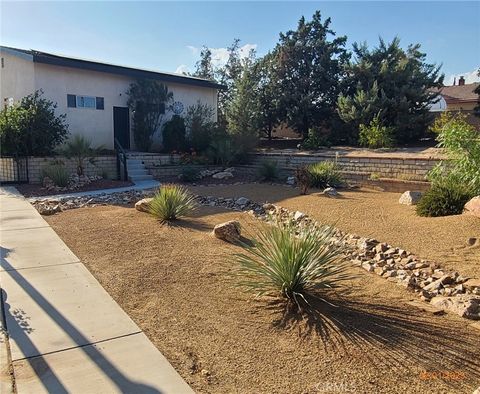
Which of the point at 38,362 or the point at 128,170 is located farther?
the point at 128,170

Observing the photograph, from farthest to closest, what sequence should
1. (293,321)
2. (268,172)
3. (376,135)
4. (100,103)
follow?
(100,103) < (376,135) < (268,172) < (293,321)

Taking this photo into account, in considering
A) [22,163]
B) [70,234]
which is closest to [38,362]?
[70,234]

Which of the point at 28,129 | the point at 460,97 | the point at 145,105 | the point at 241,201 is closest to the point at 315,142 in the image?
the point at 145,105

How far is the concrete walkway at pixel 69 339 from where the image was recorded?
9.66 feet

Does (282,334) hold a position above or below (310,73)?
below

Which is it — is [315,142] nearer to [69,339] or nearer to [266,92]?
[266,92]

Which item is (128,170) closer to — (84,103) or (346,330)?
(84,103)

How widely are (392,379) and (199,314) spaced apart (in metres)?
1.85

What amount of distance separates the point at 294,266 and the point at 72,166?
12.6 metres

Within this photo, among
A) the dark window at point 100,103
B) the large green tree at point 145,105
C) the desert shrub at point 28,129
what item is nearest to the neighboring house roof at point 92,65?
the large green tree at point 145,105

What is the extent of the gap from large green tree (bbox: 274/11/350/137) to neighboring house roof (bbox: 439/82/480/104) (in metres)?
13.2

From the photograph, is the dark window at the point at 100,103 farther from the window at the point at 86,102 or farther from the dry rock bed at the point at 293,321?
the dry rock bed at the point at 293,321

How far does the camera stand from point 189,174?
15.0 meters

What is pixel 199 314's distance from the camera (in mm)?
4105
